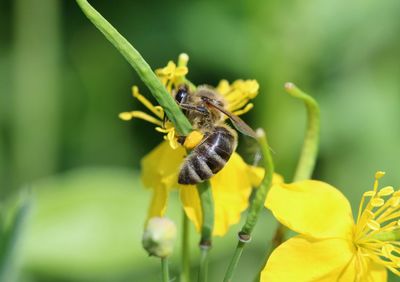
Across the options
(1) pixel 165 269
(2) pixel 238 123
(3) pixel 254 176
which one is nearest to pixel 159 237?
(1) pixel 165 269

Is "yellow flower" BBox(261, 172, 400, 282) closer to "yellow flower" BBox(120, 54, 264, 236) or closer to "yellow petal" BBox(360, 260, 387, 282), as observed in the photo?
"yellow petal" BBox(360, 260, 387, 282)

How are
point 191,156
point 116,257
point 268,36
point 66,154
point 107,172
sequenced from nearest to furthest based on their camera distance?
point 191,156 < point 116,257 < point 107,172 < point 268,36 < point 66,154

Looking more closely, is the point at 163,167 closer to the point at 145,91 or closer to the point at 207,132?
the point at 207,132

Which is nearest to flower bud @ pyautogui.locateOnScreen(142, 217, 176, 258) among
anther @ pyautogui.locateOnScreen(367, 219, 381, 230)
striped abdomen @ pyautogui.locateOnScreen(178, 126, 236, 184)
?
striped abdomen @ pyautogui.locateOnScreen(178, 126, 236, 184)

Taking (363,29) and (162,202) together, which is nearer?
(162,202)

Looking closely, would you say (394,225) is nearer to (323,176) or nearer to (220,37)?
(323,176)

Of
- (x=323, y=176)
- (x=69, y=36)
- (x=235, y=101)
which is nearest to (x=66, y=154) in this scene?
(x=69, y=36)
